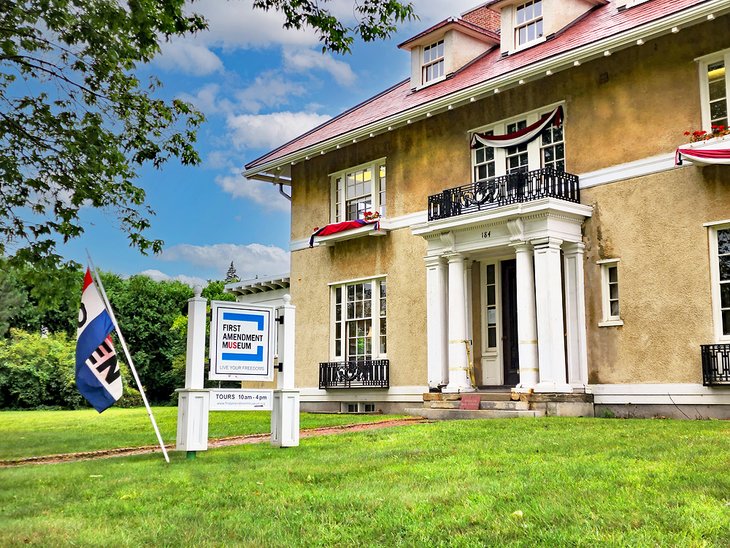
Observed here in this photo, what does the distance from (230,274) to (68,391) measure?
51.0 m

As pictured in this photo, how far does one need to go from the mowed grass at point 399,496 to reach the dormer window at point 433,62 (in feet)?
47.8

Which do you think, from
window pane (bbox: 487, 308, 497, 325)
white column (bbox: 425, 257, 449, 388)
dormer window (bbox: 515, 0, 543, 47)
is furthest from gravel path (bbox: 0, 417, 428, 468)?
dormer window (bbox: 515, 0, 543, 47)

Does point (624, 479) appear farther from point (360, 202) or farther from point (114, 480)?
point (360, 202)

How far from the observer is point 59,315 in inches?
1807

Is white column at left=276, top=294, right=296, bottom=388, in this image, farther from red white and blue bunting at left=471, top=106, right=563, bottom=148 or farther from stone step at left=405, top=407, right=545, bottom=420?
red white and blue bunting at left=471, top=106, right=563, bottom=148

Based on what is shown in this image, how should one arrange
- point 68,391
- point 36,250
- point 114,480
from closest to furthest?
point 114,480 → point 36,250 → point 68,391

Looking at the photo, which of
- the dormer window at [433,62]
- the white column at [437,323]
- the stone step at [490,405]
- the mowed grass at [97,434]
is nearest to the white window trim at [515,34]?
the dormer window at [433,62]

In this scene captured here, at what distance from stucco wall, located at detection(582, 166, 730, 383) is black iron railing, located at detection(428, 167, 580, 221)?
68 cm

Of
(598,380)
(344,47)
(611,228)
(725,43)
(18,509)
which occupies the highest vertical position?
(725,43)

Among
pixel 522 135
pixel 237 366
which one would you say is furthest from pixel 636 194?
pixel 237 366

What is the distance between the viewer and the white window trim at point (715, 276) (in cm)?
1449

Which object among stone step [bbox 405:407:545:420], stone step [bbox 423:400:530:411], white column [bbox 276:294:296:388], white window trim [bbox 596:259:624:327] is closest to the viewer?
white column [bbox 276:294:296:388]

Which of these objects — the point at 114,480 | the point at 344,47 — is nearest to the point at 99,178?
the point at 344,47

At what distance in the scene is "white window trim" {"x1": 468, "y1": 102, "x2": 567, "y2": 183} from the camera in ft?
59.2
